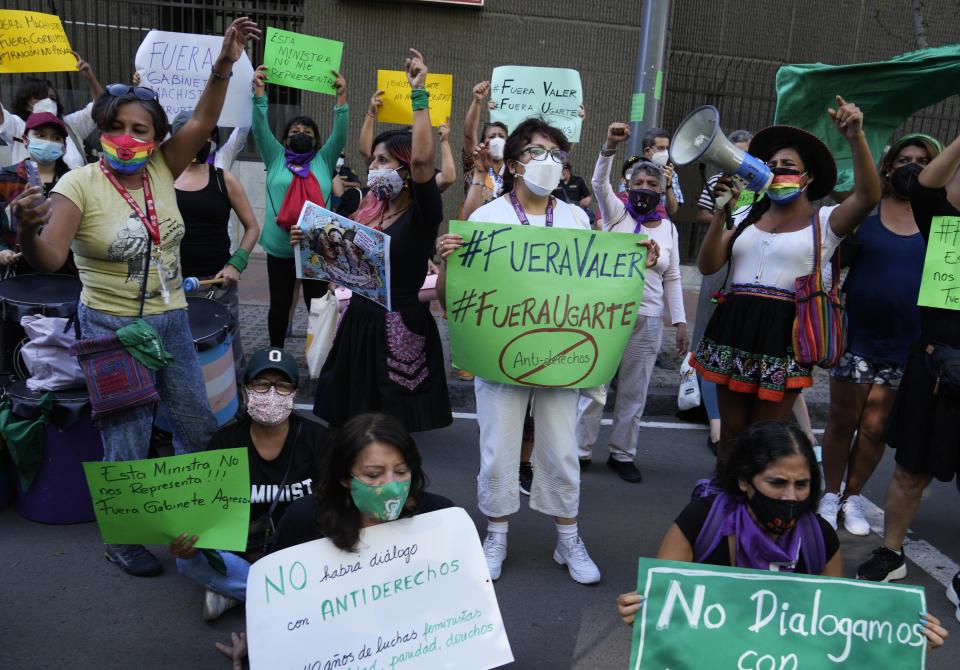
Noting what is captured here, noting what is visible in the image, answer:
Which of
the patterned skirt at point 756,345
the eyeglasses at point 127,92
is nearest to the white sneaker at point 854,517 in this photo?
the patterned skirt at point 756,345

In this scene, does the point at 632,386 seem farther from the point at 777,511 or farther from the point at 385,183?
the point at 777,511

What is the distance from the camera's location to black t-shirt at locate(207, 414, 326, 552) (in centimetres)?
333

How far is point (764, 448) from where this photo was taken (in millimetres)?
2602

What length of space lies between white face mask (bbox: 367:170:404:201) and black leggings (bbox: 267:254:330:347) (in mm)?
1865

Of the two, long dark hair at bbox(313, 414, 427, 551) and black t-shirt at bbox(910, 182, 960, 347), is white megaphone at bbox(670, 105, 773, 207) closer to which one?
black t-shirt at bbox(910, 182, 960, 347)

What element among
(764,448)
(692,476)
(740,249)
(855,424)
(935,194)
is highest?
(935,194)

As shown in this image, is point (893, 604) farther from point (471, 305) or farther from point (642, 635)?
point (471, 305)

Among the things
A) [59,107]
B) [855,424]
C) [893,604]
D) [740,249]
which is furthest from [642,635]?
[59,107]

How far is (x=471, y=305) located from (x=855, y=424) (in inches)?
84.1

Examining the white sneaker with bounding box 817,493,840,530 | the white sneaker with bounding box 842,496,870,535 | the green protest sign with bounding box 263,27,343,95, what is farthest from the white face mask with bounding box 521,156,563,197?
the green protest sign with bounding box 263,27,343,95

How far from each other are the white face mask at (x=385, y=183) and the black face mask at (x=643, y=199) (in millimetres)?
1415

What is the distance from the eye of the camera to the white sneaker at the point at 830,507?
4446mm

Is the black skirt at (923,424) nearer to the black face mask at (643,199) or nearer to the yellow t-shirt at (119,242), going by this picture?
the black face mask at (643,199)

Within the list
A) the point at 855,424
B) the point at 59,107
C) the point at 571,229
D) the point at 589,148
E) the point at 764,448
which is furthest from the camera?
the point at 589,148
